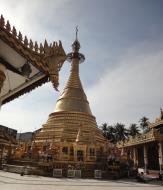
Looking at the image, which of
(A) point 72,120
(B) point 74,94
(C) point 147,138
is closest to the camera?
(C) point 147,138

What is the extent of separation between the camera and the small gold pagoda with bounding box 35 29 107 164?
25194 millimetres

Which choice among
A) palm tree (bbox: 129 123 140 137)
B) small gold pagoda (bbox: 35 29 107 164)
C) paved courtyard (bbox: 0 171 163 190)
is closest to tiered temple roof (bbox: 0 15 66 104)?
paved courtyard (bbox: 0 171 163 190)

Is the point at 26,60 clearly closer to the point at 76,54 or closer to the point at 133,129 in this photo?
the point at 76,54

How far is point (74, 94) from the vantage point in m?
35.1

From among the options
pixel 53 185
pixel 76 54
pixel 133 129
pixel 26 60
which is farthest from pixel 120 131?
pixel 26 60

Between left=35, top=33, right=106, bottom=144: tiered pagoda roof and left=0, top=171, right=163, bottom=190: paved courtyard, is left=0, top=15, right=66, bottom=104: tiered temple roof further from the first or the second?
left=35, top=33, right=106, bottom=144: tiered pagoda roof

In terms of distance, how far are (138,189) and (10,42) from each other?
36.7 ft

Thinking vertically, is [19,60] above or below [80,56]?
below

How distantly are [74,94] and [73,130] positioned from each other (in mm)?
6813

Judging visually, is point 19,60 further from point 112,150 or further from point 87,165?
point 112,150

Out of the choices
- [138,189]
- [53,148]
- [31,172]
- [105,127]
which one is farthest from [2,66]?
[105,127]

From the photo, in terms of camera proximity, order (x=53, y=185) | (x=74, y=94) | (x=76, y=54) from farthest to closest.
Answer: (x=76, y=54)
(x=74, y=94)
(x=53, y=185)

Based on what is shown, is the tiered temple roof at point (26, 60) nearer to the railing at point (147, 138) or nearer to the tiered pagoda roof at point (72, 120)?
the tiered pagoda roof at point (72, 120)

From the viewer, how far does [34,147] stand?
27.8 meters
